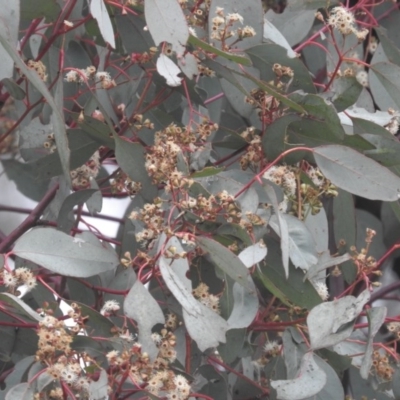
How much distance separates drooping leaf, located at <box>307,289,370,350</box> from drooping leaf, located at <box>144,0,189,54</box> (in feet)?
1.17

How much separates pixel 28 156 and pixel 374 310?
0.64 m

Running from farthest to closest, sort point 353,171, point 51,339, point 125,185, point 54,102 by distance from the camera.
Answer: point 125,185 < point 353,171 < point 54,102 < point 51,339

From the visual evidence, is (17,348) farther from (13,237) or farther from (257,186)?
(257,186)

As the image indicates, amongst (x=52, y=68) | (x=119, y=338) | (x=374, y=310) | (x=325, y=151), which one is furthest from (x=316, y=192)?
(x=52, y=68)

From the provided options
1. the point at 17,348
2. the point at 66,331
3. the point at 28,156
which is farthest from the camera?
the point at 28,156

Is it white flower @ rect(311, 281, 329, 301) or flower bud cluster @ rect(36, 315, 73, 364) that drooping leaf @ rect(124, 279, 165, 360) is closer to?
flower bud cluster @ rect(36, 315, 73, 364)

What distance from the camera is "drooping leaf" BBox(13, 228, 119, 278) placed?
1.15m

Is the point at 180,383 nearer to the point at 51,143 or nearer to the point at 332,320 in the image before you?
the point at 332,320

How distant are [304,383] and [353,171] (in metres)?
0.30

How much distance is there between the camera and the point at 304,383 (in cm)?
105

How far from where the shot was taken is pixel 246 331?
4.07ft

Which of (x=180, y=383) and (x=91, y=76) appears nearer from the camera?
(x=180, y=383)

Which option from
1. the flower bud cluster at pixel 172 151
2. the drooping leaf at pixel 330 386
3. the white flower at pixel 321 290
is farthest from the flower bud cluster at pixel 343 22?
the drooping leaf at pixel 330 386

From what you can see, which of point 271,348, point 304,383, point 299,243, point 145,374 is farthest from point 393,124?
point 145,374
